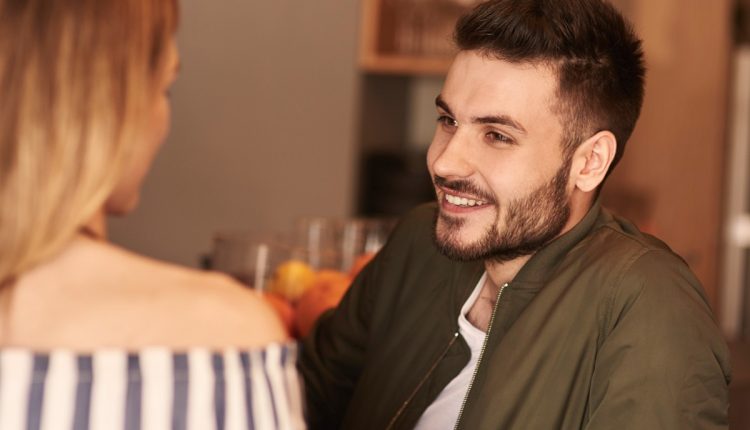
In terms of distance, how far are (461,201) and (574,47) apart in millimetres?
254

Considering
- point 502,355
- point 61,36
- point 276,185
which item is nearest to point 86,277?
point 61,36

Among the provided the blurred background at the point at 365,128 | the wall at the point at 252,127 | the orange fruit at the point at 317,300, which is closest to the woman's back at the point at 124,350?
the orange fruit at the point at 317,300

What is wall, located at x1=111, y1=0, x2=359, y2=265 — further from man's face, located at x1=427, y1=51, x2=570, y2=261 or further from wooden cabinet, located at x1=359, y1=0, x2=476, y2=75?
man's face, located at x1=427, y1=51, x2=570, y2=261

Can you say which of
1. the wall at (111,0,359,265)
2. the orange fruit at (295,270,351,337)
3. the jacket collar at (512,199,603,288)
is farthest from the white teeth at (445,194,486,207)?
the wall at (111,0,359,265)

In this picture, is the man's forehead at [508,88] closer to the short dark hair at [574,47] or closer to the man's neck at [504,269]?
the short dark hair at [574,47]

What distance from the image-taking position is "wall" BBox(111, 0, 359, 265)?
3328mm

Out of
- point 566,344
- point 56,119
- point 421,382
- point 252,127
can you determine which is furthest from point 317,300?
point 252,127

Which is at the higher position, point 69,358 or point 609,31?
point 609,31

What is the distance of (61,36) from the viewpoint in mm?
855

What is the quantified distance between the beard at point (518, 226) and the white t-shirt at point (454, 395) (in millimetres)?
108

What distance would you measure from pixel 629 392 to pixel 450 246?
1.16 feet

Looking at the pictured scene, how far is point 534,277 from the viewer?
1.50 metres

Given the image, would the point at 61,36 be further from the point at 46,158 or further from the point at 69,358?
the point at 69,358

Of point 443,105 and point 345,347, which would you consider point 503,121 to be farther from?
point 345,347
